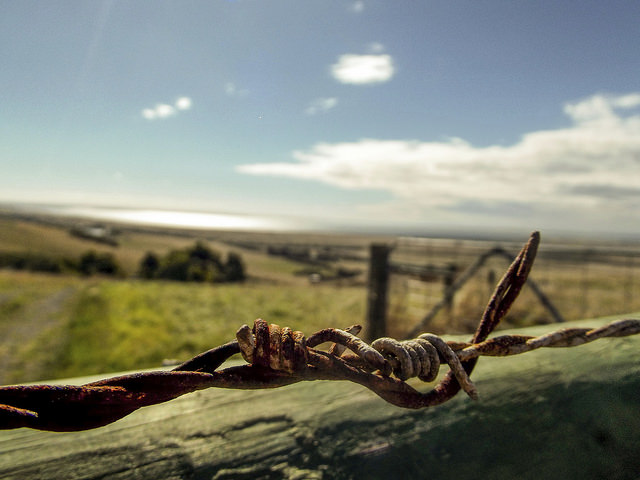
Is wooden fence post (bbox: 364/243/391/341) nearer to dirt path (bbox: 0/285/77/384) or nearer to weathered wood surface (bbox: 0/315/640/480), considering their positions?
dirt path (bbox: 0/285/77/384)

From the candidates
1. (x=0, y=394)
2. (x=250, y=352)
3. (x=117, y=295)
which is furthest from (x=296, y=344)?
(x=117, y=295)

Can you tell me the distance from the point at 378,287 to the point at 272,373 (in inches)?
196

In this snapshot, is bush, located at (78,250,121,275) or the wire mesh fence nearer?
the wire mesh fence

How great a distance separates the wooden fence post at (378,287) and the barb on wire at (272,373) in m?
4.74

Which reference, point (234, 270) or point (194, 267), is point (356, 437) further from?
point (234, 270)

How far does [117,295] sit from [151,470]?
31.5ft

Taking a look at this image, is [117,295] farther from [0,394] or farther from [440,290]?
[0,394]

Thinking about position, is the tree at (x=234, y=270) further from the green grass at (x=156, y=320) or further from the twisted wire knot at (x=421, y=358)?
the twisted wire knot at (x=421, y=358)

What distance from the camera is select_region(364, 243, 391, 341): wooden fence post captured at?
5.39m

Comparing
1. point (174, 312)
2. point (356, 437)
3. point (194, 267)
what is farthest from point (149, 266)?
point (356, 437)

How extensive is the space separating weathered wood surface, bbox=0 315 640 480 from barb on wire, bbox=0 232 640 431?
256 millimetres

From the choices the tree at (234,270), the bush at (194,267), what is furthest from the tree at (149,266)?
the tree at (234,270)

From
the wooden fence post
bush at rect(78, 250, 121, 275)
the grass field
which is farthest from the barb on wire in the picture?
bush at rect(78, 250, 121, 275)

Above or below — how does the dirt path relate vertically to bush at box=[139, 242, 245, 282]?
below
